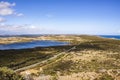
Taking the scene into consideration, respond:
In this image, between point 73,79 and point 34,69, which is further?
point 34,69

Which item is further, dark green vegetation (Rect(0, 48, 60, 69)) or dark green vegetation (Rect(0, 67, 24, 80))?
dark green vegetation (Rect(0, 48, 60, 69))

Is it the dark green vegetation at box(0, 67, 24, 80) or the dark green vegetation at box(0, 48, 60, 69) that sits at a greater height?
the dark green vegetation at box(0, 67, 24, 80)

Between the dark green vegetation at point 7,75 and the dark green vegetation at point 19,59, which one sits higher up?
the dark green vegetation at point 7,75

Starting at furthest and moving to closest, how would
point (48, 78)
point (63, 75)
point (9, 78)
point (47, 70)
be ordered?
1. point (47, 70)
2. point (63, 75)
3. point (48, 78)
4. point (9, 78)

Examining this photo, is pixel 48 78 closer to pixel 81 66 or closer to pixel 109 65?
pixel 81 66

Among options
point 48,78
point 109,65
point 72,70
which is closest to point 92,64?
point 109,65

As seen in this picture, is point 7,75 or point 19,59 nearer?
point 7,75

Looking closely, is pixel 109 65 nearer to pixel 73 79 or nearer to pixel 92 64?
pixel 92 64

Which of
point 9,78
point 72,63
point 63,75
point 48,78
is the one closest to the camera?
point 9,78

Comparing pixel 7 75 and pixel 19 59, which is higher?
pixel 7 75

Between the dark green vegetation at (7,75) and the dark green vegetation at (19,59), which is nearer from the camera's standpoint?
the dark green vegetation at (7,75)

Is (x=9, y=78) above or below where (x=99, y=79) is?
above
